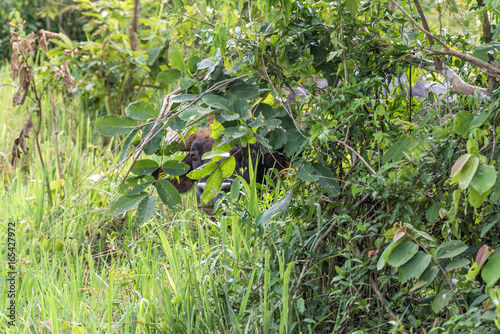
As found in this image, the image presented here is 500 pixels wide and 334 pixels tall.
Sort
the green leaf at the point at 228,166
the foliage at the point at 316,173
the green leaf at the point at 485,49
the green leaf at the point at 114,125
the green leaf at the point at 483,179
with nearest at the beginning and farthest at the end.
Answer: the green leaf at the point at 483,179 → the green leaf at the point at 485,49 → the foliage at the point at 316,173 → the green leaf at the point at 114,125 → the green leaf at the point at 228,166

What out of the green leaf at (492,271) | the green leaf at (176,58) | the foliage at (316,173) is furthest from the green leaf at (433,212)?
the green leaf at (176,58)

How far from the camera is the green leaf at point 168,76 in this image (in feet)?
7.40

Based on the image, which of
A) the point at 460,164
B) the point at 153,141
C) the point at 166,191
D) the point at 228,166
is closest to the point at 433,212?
the point at 460,164

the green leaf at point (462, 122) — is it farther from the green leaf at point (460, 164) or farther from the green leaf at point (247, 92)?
the green leaf at point (247, 92)

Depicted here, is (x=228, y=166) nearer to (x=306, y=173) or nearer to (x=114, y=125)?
(x=306, y=173)

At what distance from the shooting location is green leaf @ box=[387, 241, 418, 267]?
5.00ft

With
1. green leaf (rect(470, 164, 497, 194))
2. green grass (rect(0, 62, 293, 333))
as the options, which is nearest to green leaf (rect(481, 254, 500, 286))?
green leaf (rect(470, 164, 497, 194))

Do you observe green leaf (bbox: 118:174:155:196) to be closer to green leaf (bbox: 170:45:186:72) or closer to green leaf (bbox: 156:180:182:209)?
green leaf (bbox: 156:180:182:209)

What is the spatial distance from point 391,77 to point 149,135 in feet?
3.34

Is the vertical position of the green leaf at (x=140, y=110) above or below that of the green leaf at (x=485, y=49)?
below

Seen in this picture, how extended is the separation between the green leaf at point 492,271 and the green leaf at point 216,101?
110 centimetres

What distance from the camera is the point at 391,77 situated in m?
2.16

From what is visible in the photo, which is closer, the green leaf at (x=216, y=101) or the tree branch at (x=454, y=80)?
the tree branch at (x=454, y=80)

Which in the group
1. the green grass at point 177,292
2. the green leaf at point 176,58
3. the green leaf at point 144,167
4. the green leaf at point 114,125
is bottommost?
the green grass at point 177,292
